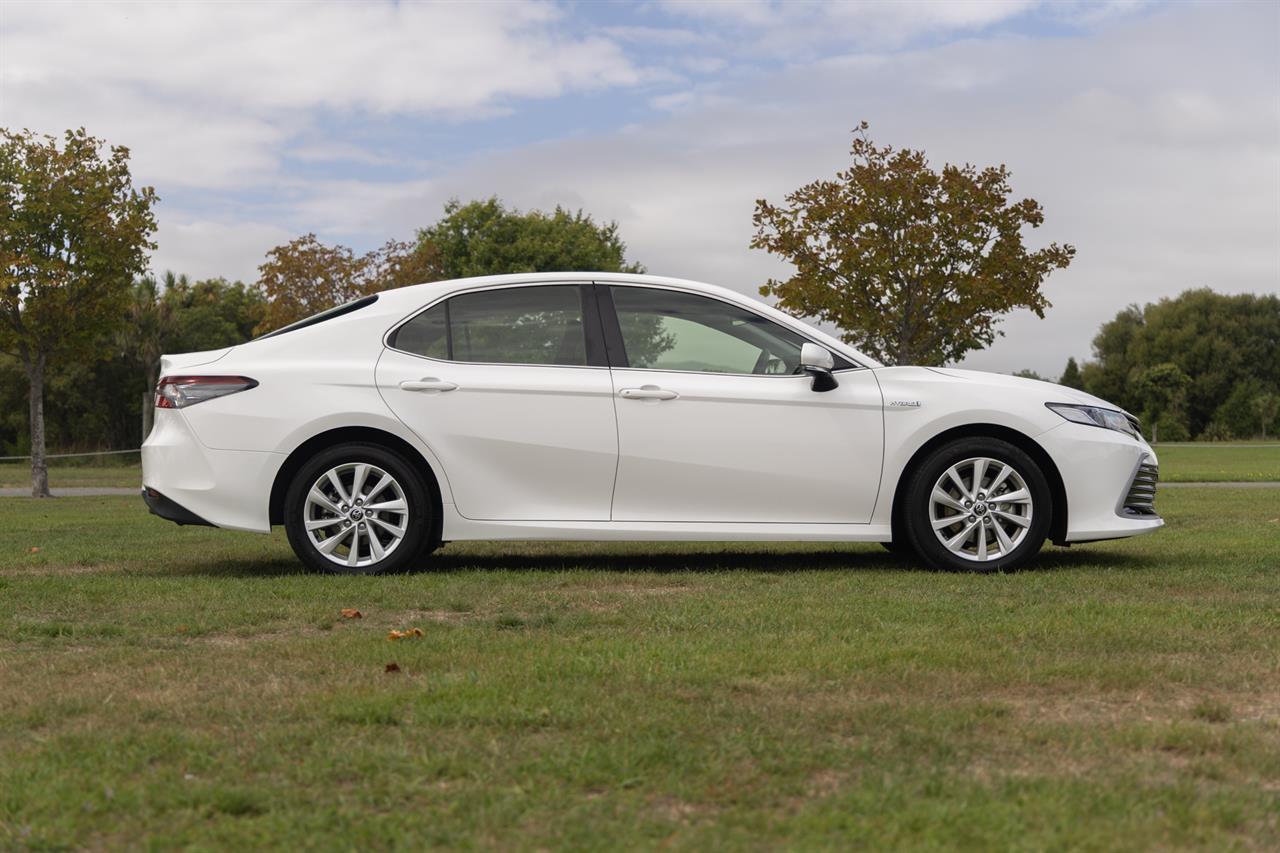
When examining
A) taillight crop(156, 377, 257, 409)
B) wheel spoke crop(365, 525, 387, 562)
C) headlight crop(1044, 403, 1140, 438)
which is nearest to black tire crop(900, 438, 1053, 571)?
headlight crop(1044, 403, 1140, 438)

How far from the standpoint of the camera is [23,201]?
24500 mm

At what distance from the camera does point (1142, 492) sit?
27.6 ft

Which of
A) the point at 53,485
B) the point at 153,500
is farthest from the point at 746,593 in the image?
the point at 53,485

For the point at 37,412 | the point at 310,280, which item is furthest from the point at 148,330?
the point at 37,412

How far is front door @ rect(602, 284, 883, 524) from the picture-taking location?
802cm

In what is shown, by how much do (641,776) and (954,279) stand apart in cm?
2670

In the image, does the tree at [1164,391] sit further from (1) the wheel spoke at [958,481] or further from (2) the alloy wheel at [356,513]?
(2) the alloy wheel at [356,513]

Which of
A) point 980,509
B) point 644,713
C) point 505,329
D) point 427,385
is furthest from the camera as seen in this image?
point 505,329

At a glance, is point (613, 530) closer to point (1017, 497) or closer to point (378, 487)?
point (378, 487)

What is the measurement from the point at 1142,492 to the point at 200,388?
5.56m

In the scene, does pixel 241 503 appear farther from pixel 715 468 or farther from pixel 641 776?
pixel 641 776

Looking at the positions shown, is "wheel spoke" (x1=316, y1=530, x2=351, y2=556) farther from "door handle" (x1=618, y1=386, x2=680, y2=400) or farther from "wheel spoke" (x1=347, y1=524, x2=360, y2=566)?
"door handle" (x1=618, y1=386, x2=680, y2=400)

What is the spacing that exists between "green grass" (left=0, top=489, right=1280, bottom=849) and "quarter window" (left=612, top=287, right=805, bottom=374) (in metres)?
1.35

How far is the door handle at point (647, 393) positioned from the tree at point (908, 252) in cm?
2118
